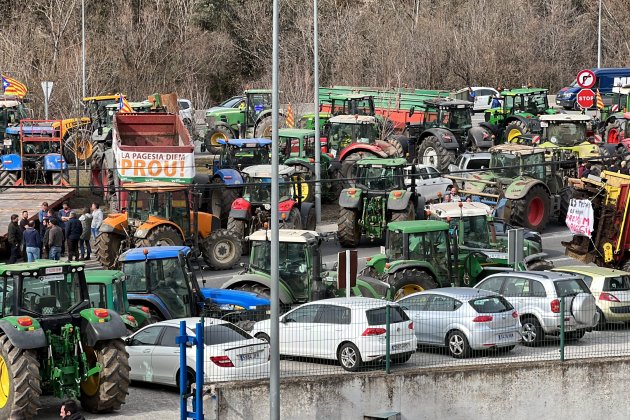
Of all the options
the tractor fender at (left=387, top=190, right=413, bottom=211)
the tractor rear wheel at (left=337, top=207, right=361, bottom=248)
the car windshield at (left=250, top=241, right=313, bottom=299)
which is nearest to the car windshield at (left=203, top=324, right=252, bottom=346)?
the car windshield at (left=250, top=241, right=313, bottom=299)

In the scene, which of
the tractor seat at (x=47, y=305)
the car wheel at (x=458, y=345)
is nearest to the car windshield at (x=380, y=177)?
the car wheel at (x=458, y=345)

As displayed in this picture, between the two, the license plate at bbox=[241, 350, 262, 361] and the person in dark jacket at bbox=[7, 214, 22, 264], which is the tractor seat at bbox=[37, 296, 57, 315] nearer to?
the license plate at bbox=[241, 350, 262, 361]

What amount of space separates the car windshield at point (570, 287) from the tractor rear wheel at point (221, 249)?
10.0 meters

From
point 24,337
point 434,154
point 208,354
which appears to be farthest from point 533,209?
point 24,337

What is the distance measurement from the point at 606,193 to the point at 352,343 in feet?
33.2

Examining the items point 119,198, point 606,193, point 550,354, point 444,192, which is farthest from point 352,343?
point 444,192

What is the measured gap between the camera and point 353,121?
40.6 metres

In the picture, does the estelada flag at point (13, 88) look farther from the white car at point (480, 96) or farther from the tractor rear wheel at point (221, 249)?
the white car at point (480, 96)

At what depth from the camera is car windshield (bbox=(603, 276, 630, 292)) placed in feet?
79.7

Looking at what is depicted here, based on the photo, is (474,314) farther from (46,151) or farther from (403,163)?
(46,151)

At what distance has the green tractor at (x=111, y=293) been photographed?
21.6 meters

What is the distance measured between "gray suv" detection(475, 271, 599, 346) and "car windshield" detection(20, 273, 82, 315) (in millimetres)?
8317

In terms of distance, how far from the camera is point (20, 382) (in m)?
17.8

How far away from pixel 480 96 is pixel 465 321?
35.2 m
